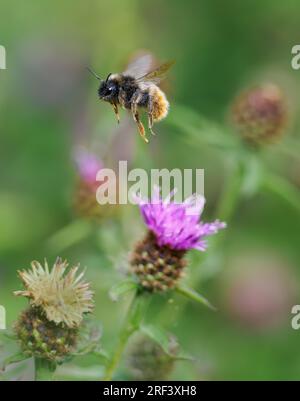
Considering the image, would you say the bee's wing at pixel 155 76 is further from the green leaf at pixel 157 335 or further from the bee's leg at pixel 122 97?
the green leaf at pixel 157 335

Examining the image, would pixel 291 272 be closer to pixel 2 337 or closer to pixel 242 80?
pixel 242 80

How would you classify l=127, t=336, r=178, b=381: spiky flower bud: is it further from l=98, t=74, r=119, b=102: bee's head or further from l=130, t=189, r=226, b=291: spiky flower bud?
l=98, t=74, r=119, b=102: bee's head

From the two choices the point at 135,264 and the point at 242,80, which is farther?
the point at 242,80

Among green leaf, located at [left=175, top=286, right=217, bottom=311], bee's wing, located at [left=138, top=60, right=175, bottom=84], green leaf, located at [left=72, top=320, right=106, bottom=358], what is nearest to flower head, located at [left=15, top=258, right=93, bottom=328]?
Result: green leaf, located at [left=72, top=320, right=106, bottom=358]

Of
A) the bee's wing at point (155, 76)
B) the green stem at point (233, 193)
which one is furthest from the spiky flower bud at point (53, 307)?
the green stem at point (233, 193)

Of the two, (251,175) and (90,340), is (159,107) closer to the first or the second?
(251,175)

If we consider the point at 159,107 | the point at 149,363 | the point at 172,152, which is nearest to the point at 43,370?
the point at 149,363
